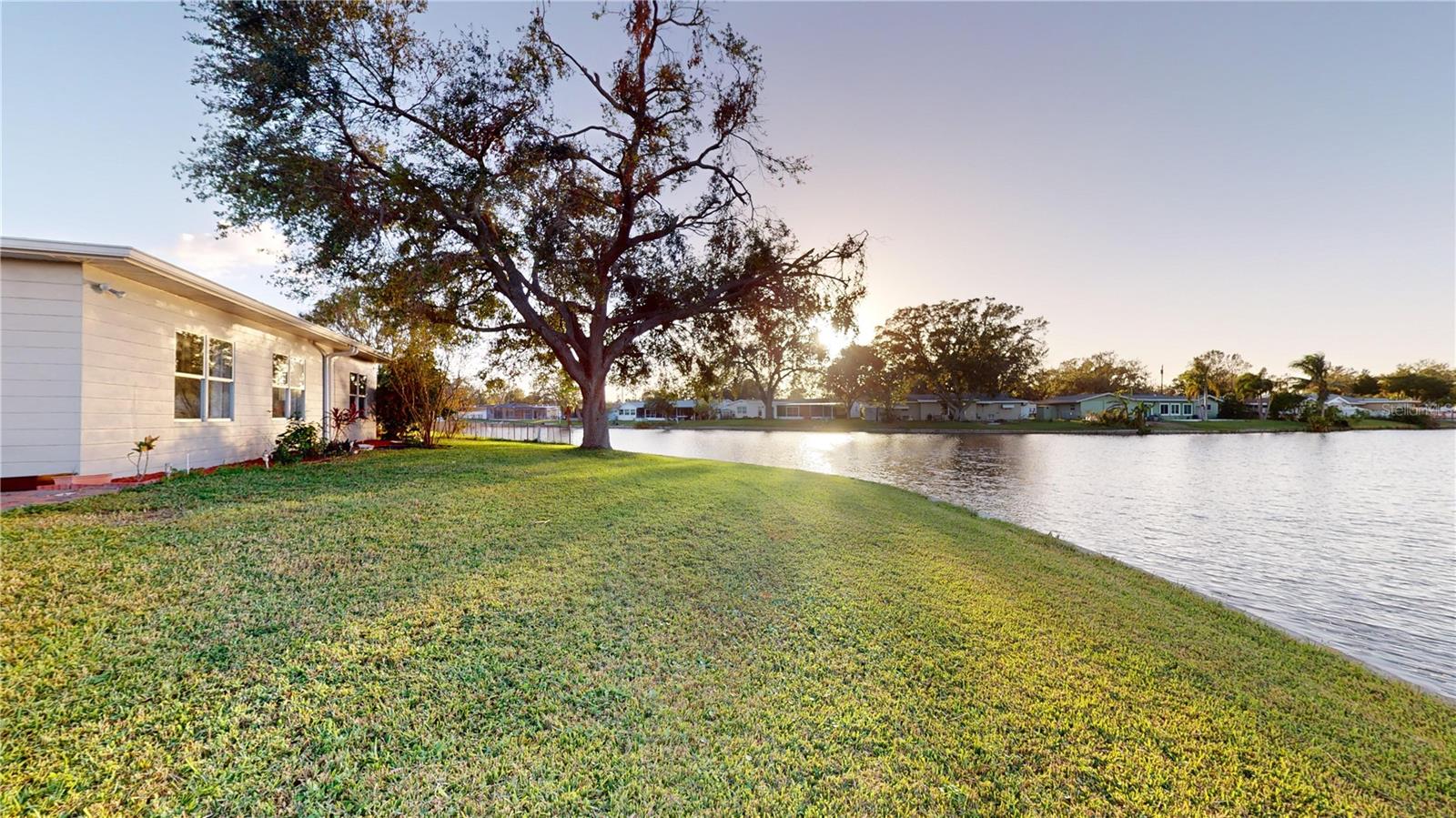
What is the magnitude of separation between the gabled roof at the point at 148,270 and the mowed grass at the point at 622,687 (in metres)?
3.04

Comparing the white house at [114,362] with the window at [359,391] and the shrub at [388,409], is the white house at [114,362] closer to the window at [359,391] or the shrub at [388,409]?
the window at [359,391]

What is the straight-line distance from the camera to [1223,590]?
18.7ft

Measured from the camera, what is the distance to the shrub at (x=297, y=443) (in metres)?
9.16

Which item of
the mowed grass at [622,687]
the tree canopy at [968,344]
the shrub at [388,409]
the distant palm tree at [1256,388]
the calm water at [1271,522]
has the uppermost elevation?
the tree canopy at [968,344]

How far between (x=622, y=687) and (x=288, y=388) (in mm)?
11934

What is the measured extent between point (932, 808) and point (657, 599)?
220cm

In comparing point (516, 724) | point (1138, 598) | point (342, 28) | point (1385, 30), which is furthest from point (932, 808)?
point (1385, 30)

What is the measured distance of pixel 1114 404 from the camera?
5053 centimetres

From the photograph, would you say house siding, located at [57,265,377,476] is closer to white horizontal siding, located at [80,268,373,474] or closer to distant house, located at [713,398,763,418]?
white horizontal siding, located at [80,268,373,474]

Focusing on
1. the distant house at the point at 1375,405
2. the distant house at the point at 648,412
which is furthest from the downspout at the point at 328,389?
the distant house at the point at 1375,405

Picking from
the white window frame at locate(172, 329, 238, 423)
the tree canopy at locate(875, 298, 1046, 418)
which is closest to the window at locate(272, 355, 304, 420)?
the white window frame at locate(172, 329, 238, 423)

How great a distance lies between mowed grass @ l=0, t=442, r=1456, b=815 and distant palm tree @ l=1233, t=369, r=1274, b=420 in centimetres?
7229

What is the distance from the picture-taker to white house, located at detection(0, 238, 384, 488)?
580cm

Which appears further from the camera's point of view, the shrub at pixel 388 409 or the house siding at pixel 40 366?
the shrub at pixel 388 409
